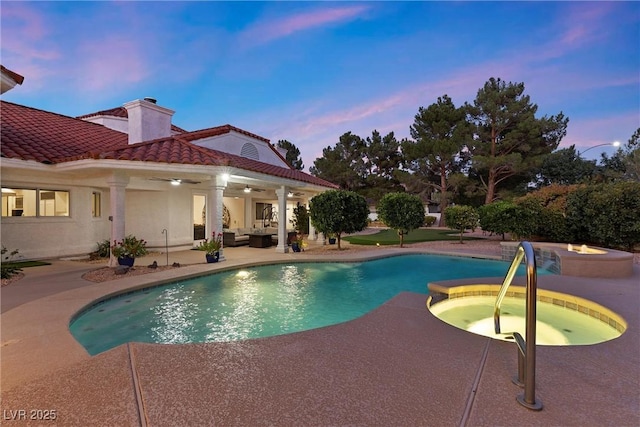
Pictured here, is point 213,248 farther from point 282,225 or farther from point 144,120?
point 144,120

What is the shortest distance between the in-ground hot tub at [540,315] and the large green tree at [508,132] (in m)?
25.0

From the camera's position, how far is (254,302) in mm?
7660

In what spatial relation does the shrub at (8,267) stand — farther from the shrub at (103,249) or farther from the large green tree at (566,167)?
the large green tree at (566,167)

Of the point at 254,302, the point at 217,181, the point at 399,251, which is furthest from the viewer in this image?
the point at 399,251

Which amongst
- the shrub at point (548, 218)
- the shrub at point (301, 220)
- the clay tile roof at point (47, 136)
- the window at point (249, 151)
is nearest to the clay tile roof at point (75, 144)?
the clay tile roof at point (47, 136)

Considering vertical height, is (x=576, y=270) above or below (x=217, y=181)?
below

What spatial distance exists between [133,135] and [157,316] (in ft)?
33.1

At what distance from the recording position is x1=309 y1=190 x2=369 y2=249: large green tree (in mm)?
14969

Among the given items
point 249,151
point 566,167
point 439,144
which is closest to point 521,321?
point 249,151

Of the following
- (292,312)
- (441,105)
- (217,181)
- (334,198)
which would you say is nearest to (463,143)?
(441,105)

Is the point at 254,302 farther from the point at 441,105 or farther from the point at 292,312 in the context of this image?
the point at 441,105

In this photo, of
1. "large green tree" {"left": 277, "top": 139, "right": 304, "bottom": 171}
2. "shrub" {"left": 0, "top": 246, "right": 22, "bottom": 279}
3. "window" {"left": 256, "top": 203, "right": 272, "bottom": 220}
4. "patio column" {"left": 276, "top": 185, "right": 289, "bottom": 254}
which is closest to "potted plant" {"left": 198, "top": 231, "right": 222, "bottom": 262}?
"patio column" {"left": 276, "top": 185, "right": 289, "bottom": 254}

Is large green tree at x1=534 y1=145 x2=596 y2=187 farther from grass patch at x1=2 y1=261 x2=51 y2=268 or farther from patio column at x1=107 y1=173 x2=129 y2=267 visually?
grass patch at x1=2 y1=261 x2=51 y2=268

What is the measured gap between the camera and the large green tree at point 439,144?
3111 centimetres
